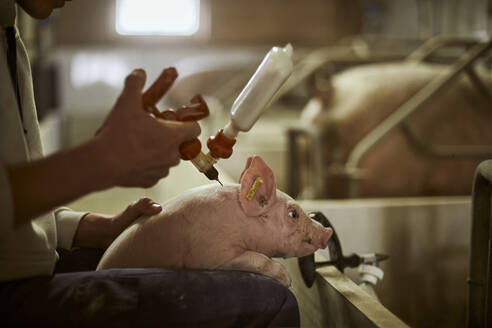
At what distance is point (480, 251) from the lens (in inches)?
43.1

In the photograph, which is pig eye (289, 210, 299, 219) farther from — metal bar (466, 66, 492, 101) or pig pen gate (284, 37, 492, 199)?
metal bar (466, 66, 492, 101)

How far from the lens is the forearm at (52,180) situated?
24.9 inches

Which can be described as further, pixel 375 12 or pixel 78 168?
pixel 375 12

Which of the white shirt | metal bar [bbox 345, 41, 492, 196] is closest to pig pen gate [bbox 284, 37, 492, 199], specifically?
metal bar [bbox 345, 41, 492, 196]

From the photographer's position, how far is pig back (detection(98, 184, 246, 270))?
33.7 inches

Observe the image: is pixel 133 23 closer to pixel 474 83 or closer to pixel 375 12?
pixel 375 12

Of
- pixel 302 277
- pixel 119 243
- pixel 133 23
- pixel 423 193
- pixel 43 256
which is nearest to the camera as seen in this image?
pixel 43 256

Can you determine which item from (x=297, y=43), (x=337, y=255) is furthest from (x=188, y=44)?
(x=337, y=255)

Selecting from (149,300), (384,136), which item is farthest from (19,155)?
(384,136)

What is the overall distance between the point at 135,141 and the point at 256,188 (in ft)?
0.91

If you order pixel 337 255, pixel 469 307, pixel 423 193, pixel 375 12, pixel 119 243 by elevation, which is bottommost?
pixel 423 193

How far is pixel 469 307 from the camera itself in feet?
3.70

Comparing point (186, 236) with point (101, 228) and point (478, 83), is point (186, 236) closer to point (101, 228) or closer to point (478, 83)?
point (101, 228)

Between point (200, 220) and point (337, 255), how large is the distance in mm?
357
